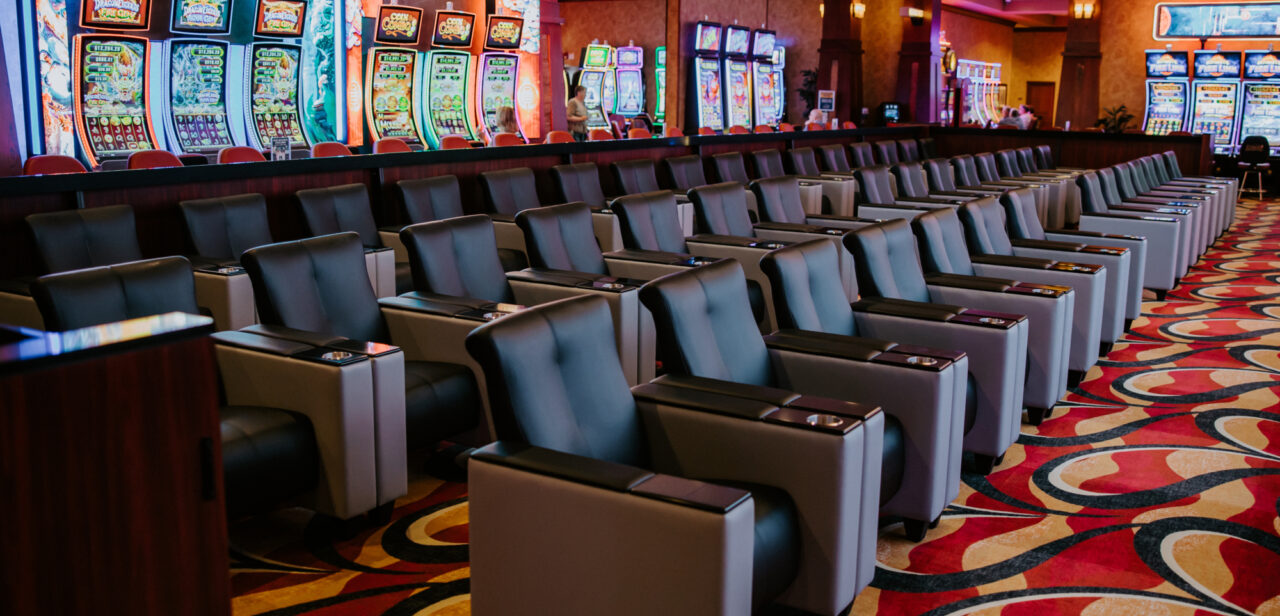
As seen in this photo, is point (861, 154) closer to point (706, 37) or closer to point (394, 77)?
point (394, 77)

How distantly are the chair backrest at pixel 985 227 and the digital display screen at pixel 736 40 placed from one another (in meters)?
10.1

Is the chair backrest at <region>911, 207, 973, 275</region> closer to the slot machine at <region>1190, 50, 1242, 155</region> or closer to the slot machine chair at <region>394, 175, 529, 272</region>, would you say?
the slot machine chair at <region>394, 175, 529, 272</region>

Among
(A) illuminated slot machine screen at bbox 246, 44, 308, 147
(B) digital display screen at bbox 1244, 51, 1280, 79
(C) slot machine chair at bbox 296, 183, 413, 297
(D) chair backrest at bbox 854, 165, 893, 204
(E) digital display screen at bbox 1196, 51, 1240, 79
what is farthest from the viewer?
(E) digital display screen at bbox 1196, 51, 1240, 79

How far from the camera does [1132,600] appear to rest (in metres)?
2.62

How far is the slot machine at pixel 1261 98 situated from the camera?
1475 centimetres

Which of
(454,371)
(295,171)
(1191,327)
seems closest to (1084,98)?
(1191,327)

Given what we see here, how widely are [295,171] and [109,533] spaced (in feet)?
12.4

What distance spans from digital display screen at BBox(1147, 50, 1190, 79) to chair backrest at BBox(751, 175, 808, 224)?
11284 millimetres

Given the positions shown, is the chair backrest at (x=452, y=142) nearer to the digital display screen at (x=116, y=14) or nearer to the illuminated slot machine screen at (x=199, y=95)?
the illuminated slot machine screen at (x=199, y=95)

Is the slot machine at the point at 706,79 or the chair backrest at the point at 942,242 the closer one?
the chair backrest at the point at 942,242

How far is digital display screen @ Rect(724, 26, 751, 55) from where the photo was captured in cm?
1471

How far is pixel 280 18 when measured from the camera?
870 centimetres

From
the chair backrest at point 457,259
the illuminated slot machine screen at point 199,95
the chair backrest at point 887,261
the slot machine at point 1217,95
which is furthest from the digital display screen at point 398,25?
the slot machine at point 1217,95

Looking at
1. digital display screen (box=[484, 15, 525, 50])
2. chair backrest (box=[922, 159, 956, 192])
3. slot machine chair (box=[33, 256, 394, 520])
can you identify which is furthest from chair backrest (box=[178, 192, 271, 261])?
digital display screen (box=[484, 15, 525, 50])
